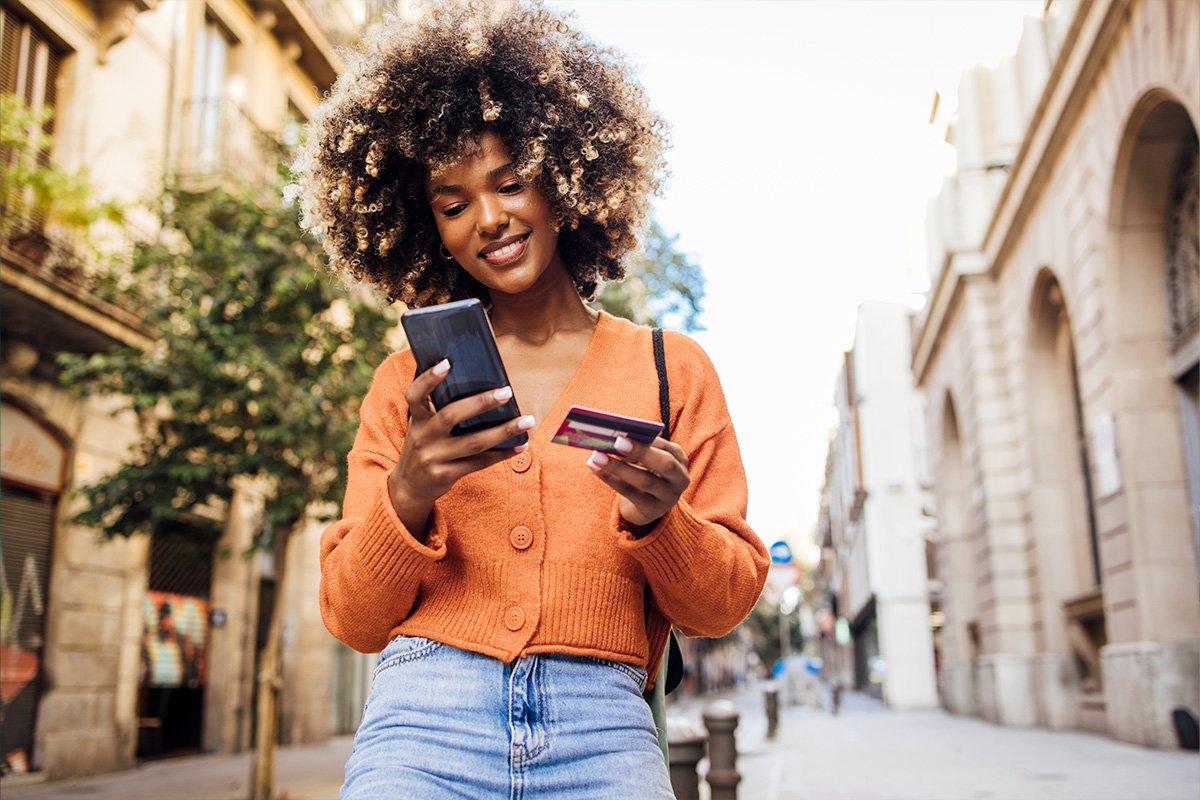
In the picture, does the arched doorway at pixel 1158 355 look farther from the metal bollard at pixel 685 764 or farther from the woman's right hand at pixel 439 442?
the woman's right hand at pixel 439 442

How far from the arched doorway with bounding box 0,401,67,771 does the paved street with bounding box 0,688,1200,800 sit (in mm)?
689

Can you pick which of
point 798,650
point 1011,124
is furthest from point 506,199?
point 798,650

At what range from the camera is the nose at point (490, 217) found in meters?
2.17

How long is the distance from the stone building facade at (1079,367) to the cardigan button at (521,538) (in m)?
9.99

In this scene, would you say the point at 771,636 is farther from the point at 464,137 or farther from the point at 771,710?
the point at 464,137

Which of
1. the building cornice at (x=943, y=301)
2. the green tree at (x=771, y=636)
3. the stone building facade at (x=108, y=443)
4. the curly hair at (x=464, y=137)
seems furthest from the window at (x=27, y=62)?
the green tree at (x=771, y=636)

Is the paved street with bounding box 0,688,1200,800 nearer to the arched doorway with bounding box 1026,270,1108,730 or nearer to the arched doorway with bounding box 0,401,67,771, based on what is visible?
the arched doorway with bounding box 0,401,67,771

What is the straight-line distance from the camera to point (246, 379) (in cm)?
1065

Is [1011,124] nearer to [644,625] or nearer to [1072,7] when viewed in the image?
[1072,7]

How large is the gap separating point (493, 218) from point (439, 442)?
1.90 feet

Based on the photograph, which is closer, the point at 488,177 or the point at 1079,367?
the point at 488,177

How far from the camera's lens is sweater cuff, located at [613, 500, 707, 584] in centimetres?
185

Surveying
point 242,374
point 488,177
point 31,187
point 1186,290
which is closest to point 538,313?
point 488,177

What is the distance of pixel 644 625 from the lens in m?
2.07
